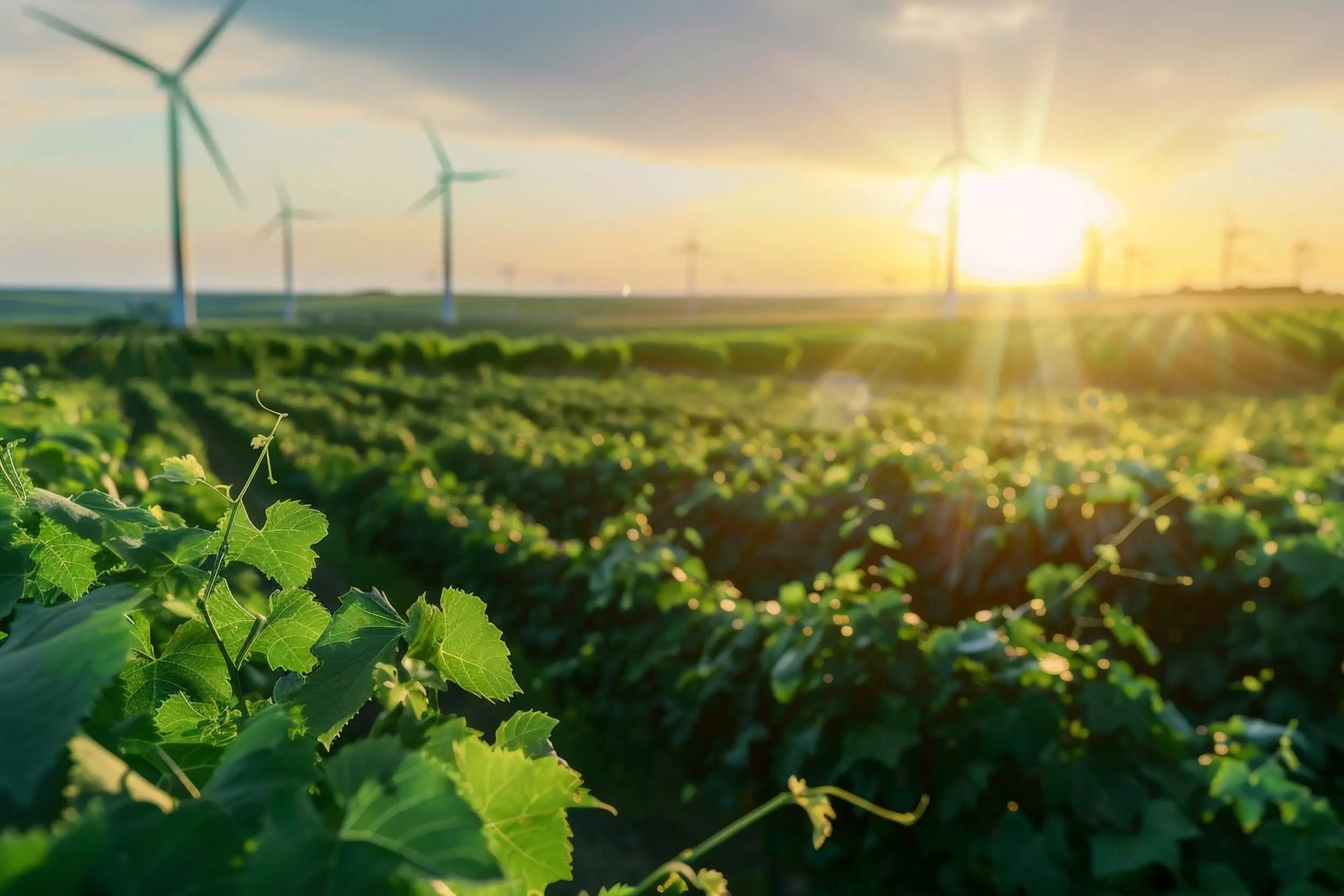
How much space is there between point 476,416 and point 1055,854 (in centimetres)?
1550

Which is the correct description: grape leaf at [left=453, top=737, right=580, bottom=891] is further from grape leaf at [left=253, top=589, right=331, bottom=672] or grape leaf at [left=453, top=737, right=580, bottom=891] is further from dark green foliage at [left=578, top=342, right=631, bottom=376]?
dark green foliage at [left=578, top=342, right=631, bottom=376]

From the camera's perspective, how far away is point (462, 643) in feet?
3.08

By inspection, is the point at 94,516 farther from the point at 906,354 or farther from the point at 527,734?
the point at 906,354

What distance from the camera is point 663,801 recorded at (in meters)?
6.10

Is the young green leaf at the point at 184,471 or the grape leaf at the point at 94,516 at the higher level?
the young green leaf at the point at 184,471

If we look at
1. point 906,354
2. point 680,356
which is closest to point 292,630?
point 906,354

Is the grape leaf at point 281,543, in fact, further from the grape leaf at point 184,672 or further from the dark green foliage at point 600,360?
the dark green foliage at point 600,360

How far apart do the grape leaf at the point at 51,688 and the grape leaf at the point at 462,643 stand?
26 centimetres

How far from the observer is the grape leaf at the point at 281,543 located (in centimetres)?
104

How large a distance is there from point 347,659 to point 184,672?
0.23 metres

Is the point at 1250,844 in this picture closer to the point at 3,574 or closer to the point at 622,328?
the point at 3,574

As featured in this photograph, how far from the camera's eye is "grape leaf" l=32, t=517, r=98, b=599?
1.05m

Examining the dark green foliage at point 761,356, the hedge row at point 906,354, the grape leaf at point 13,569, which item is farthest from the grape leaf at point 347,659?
the dark green foliage at point 761,356

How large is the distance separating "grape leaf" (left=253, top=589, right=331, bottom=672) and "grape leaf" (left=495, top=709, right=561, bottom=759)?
21 cm
